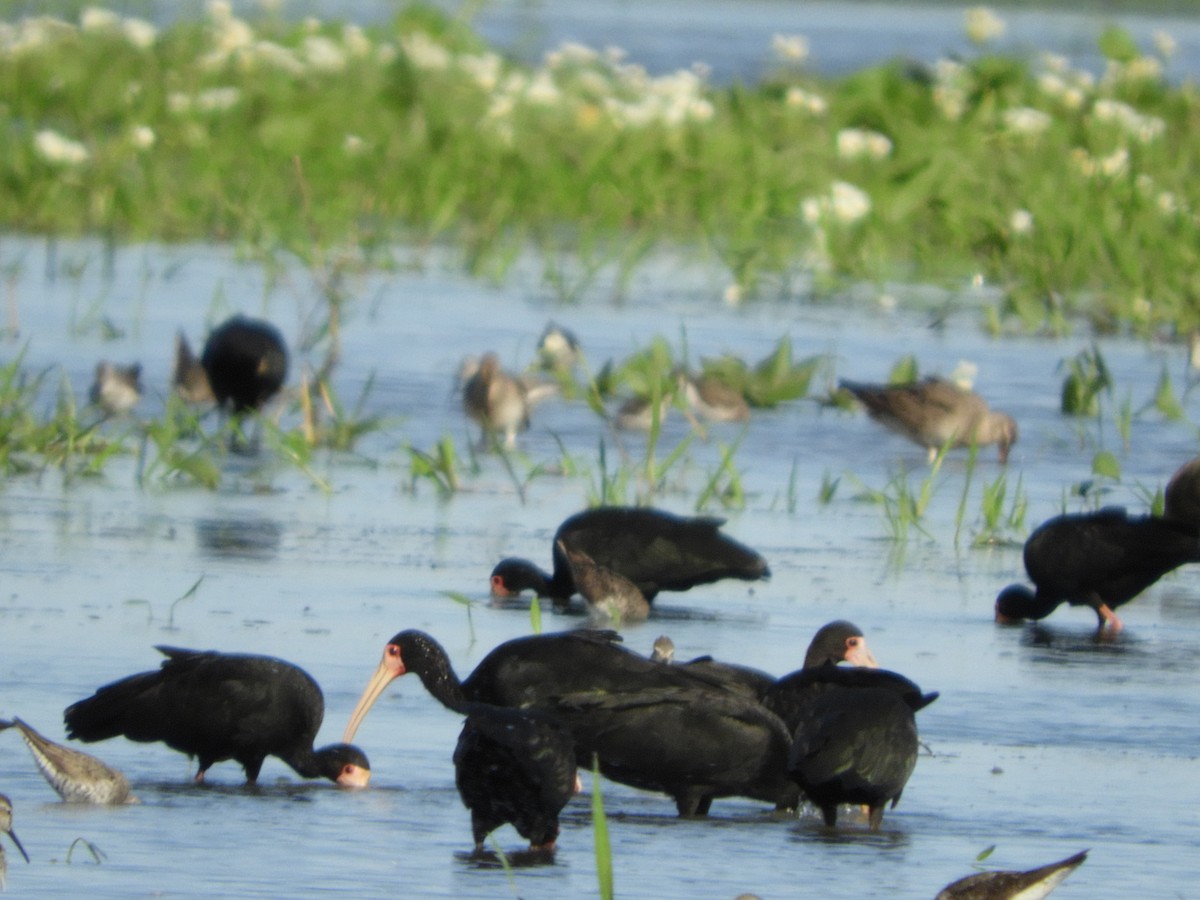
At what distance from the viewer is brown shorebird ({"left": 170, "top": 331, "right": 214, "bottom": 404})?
10.7 metres

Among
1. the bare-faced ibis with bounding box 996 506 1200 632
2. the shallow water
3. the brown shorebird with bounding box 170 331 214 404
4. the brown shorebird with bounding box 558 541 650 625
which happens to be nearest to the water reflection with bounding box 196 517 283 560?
the shallow water

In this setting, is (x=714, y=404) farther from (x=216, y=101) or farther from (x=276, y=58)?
(x=276, y=58)

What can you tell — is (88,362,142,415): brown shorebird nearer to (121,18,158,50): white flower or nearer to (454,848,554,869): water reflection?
(454,848,554,869): water reflection

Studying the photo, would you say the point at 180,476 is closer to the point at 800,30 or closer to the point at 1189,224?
the point at 1189,224

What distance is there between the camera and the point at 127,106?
17.9 m

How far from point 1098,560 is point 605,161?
9632 mm

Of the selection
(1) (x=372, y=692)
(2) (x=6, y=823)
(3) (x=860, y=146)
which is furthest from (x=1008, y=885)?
(3) (x=860, y=146)

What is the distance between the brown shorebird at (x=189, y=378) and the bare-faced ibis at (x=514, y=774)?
565 cm

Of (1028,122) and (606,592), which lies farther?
(1028,122)

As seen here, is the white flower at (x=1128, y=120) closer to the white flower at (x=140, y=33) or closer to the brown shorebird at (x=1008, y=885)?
the white flower at (x=140, y=33)

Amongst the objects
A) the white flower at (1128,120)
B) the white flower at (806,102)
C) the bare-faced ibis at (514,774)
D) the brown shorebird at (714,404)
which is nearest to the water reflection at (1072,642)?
the bare-faced ibis at (514,774)

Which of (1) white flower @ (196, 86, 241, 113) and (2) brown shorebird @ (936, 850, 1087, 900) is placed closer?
(2) brown shorebird @ (936, 850, 1087, 900)

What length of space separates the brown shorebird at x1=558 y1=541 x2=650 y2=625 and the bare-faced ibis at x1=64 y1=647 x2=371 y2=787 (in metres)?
1.69

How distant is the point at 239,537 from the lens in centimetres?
794
